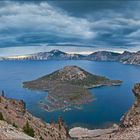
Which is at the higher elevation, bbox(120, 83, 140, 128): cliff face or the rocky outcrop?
the rocky outcrop

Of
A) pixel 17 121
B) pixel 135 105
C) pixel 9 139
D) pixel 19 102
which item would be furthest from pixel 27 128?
pixel 135 105

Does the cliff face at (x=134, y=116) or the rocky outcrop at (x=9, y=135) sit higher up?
the rocky outcrop at (x=9, y=135)

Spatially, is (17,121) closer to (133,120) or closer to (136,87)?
(133,120)

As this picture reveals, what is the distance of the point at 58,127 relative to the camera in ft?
536

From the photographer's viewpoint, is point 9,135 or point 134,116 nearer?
point 9,135

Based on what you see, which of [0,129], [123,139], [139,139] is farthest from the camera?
[123,139]

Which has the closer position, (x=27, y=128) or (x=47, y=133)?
(x=27, y=128)

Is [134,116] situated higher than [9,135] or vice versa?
[9,135]

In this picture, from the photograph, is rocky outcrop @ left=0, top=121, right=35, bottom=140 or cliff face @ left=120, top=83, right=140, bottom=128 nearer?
rocky outcrop @ left=0, top=121, right=35, bottom=140

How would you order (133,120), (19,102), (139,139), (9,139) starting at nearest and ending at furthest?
(9,139)
(139,139)
(133,120)
(19,102)

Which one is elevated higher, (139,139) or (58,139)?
(139,139)

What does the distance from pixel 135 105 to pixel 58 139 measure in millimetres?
54326

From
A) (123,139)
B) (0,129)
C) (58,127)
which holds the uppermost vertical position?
(0,129)

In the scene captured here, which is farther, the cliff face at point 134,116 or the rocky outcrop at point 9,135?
the cliff face at point 134,116
